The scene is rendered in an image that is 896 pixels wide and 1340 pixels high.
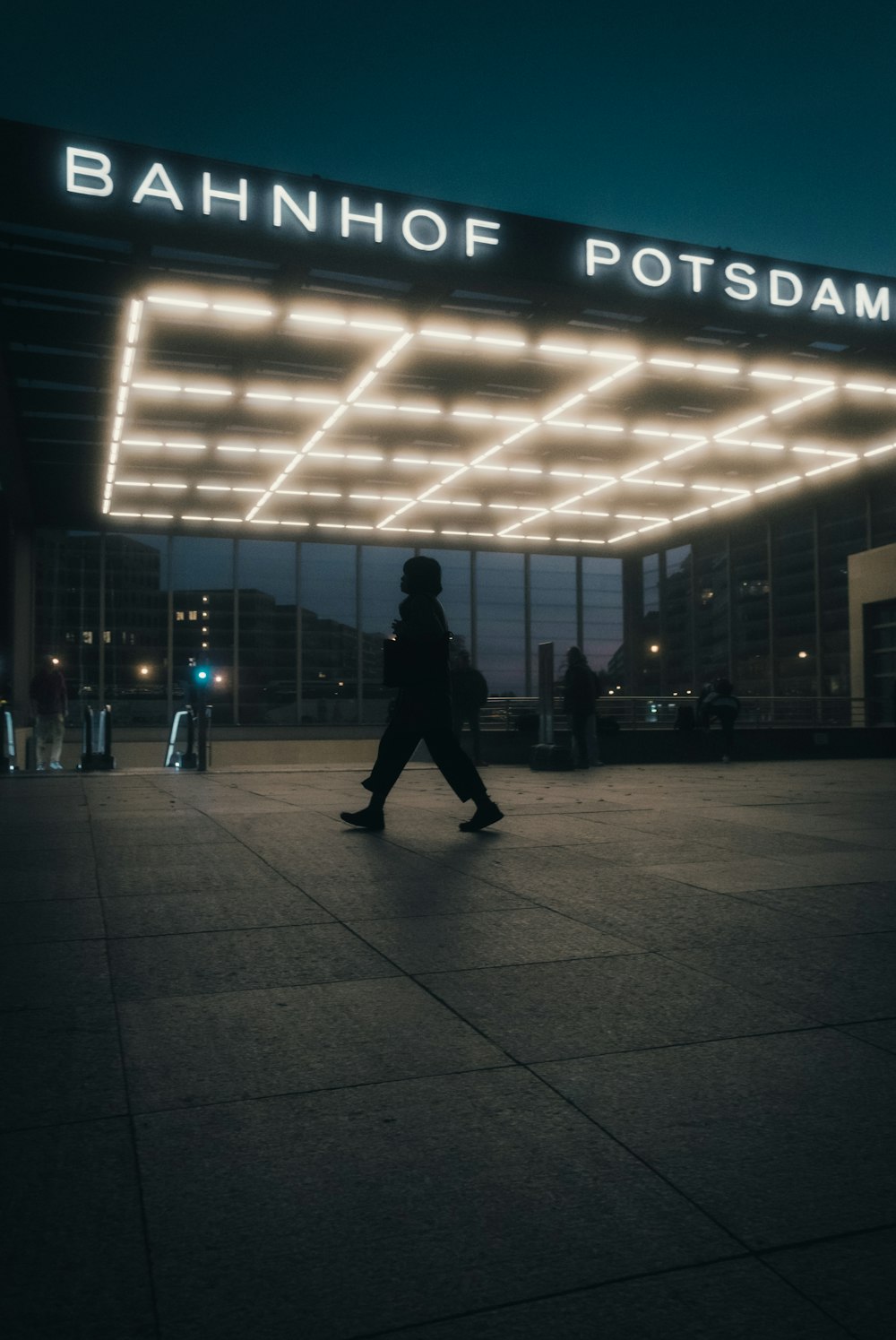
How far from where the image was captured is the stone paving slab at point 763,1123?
1.98 m

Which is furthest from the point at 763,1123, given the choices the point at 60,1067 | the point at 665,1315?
the point at 60,1067

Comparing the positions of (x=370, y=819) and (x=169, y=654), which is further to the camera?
(x=169, y=654)

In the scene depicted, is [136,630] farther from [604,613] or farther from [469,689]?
[469,689]

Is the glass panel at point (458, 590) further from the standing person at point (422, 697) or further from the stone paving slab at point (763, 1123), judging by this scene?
the stone paving slab at point (763, 1123)

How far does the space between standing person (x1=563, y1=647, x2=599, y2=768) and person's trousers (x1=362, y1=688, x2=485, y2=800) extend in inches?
371

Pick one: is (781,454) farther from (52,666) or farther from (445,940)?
(445,940)

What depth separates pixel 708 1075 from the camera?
105 inches

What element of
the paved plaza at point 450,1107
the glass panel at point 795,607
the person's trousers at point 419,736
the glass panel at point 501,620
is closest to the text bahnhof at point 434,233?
the person's trousers at point 419,736

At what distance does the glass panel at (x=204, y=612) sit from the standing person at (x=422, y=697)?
2469 cm

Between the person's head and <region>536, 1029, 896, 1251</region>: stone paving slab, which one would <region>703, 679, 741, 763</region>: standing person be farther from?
<region>536, 1029, 896, 1251</region>: stone paving slab

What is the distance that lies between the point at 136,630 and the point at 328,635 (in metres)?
5.54

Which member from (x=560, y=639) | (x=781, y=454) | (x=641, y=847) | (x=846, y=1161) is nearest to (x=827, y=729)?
(x=781, y=454)

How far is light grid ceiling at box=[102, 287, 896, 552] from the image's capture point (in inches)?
642

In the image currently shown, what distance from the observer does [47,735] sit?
19188 millimetres
